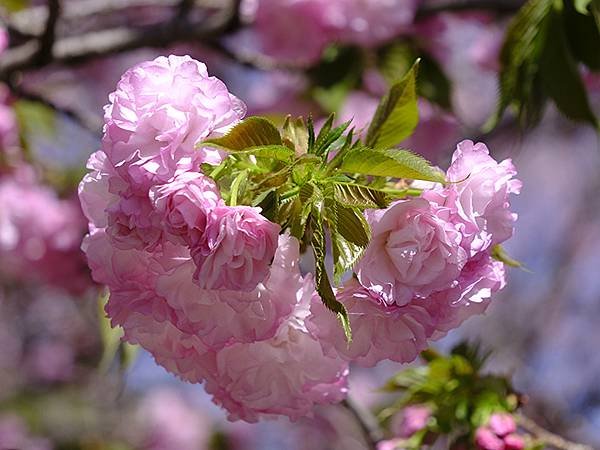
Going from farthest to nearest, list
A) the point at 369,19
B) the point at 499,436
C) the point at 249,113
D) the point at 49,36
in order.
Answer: the point at 249,113
the point at 369,19
the point at 49,36
the point at 499,436

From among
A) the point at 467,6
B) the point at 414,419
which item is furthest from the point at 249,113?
the point at 414,419

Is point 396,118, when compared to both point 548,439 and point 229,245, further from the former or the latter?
point 548,439

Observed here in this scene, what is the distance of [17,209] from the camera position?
2992mm

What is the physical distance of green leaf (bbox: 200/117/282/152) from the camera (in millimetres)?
1048

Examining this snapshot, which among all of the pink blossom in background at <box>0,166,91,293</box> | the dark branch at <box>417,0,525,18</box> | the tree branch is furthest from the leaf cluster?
the pink blossom in background at <box>0,166,91,293</box>

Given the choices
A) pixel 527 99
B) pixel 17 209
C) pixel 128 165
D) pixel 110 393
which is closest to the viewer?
pixel 128 165

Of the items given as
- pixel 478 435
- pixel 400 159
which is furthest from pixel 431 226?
pixel 478 435

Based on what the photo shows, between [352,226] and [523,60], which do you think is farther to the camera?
[523,60]

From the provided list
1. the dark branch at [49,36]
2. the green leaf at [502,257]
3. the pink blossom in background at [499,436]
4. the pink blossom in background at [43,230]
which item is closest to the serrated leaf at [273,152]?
the green leaf at [502,257]

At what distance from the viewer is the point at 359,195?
1078mm

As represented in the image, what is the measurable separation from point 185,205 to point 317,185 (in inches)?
6.6

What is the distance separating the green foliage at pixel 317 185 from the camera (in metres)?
1.05

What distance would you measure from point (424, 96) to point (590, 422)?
220cm

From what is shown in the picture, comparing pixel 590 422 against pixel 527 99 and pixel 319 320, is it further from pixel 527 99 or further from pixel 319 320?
pixel 319 320
